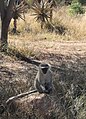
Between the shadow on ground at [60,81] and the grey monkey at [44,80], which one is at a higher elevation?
the grey monkey at [44,80]

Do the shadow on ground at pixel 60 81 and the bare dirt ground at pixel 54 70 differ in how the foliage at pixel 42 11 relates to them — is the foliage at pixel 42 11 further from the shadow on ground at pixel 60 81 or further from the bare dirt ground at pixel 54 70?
the shadow on ground at pixel 60 81

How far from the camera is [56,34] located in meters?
13.7

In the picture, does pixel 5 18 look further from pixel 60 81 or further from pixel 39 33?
pixel 39 33

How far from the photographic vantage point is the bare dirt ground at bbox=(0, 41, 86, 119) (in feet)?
25.0

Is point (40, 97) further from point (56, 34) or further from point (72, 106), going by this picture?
point (56, 34)

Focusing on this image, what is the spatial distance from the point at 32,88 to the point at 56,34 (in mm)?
6400

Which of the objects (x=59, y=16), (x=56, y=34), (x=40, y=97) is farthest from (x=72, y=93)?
(x=59, y=16)

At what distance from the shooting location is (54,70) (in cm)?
885

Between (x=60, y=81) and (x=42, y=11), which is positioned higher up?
(x=42, y=11)

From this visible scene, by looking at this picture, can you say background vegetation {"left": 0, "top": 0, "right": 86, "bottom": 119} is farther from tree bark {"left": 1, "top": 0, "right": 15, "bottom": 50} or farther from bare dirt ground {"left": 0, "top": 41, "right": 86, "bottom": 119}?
tree bark {"left": 1, "top": 0, "right": 15, "bottom": 50}

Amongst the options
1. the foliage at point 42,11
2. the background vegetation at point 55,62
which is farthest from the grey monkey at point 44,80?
the foliage at point 42,11

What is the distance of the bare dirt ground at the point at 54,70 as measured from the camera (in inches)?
300

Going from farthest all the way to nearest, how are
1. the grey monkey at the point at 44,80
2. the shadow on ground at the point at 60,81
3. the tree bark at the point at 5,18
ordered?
the tree bark at the point at 5,18 < the shadow on ground at the point at 60,81 < the grey monkey at the point at 44,80

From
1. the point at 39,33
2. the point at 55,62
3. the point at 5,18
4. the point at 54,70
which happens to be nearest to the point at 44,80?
the point at 54,70
